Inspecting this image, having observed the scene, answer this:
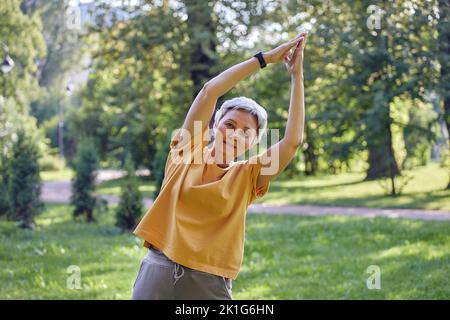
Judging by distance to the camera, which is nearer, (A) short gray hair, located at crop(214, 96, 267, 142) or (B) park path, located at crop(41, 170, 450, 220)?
(A) short gray hair, located at crop(214, 96, 267, 142)

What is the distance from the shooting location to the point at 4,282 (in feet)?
23.8

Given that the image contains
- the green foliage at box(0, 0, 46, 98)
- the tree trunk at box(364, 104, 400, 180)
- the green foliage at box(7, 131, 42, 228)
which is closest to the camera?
the green foliage at box(7, 131, 42, 228)

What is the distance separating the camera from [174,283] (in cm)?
255

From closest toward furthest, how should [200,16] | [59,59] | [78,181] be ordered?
1. [78,181]
2. [200,16]
3. [59,59]

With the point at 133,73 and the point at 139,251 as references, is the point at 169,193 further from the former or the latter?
the point at 133,73

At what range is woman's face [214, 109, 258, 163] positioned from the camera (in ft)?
8.77

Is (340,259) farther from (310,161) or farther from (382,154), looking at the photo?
(310,161)

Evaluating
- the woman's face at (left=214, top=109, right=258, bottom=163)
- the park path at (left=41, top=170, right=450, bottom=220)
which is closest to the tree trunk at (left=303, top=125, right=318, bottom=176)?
the park path at (left=41, top=170, right=450, bottom=220)

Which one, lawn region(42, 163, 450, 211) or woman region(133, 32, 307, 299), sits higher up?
woman region(133, 32, 307, 299)

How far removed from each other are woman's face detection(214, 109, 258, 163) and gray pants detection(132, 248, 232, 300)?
0.46 m

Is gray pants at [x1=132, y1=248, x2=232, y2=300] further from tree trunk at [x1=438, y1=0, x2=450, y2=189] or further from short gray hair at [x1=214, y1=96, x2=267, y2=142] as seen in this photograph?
tree trunk at [x1=438, y1=0, x2=450, y2=189]

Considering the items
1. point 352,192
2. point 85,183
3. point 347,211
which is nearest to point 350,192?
point 352,192
